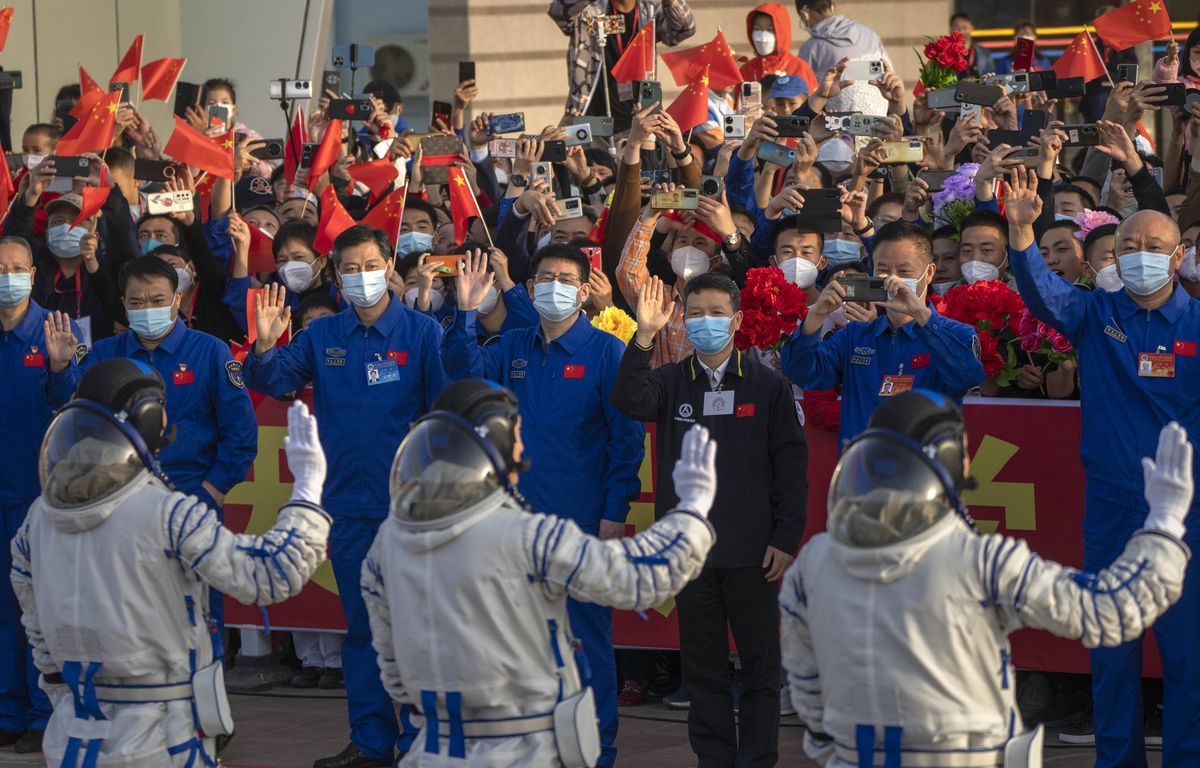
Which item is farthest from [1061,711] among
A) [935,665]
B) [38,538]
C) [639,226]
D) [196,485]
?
[38,538]

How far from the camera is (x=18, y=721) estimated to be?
Result: 855 cm

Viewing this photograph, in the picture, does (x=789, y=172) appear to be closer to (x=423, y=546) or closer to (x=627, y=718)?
(x=627, y=718)

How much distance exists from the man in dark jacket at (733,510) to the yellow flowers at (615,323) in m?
1.19

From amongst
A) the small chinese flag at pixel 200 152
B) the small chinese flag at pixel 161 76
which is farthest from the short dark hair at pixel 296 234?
the small chinese flag at pixel 161 76

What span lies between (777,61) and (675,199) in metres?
3.96

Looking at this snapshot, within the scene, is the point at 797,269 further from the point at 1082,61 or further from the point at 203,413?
the point at 1082,61

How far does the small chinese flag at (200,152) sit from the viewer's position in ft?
34.4

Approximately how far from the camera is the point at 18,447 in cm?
850

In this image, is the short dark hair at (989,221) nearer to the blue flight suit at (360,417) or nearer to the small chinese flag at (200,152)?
the blue flight suit at (360,417)

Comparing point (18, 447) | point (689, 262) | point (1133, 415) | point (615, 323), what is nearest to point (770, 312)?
point (615, 323)

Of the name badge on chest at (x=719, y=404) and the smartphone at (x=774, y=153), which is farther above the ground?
the smartphone at (x=774, y=153)

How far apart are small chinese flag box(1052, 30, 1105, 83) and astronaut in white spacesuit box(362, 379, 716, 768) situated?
21.6 feet

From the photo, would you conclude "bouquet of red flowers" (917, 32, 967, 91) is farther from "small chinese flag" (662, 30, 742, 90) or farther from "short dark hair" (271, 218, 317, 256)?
"short dark hair" (271, 218, 317, 256)

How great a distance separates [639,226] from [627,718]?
2.41 m
